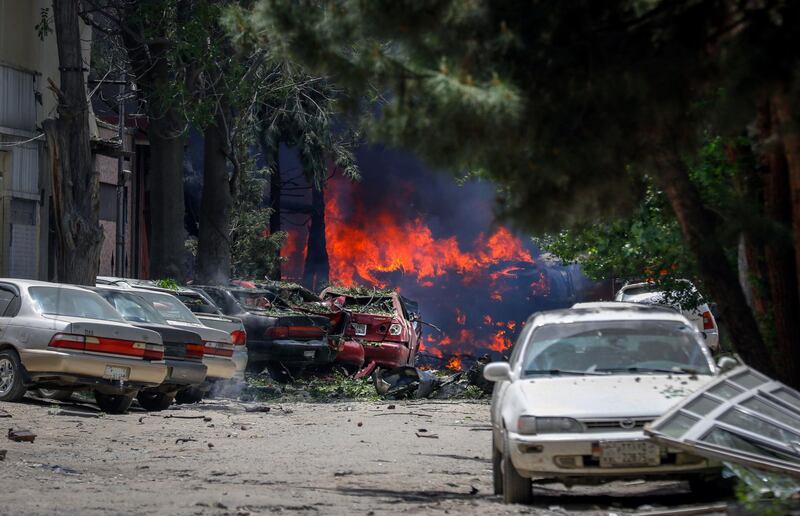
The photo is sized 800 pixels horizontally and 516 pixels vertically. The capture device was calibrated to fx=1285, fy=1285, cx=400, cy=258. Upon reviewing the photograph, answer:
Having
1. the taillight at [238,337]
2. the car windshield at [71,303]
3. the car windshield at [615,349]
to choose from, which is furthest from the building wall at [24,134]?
the car windshield at [615,349]

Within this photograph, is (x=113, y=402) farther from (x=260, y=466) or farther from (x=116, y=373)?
(x=260, y=466)

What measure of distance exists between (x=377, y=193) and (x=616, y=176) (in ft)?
131

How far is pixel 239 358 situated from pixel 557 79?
1354 cm

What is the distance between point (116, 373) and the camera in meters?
16.5

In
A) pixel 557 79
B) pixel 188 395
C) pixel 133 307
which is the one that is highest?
pixel 557 79

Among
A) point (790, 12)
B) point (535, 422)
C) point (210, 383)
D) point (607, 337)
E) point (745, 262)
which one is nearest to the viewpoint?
point (790, 12)

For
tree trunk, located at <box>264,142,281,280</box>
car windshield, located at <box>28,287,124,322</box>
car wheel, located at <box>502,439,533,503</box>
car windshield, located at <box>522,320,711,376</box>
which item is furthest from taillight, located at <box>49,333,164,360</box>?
tree trunk, located at <box>264,142,281,280</box>

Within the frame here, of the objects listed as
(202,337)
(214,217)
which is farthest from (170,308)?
(214,217)

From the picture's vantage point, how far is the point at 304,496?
9.79m

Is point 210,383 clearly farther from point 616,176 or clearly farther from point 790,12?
point 790,12

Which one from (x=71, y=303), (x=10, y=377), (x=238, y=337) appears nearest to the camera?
(x=10, y=377)

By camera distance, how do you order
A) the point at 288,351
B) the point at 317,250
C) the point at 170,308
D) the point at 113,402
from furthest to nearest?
the point at 317,250 < the point at 288,351 < the point at 170,308 < the point at 113,402

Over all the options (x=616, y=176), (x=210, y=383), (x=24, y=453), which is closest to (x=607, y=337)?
(x=616, y=176)

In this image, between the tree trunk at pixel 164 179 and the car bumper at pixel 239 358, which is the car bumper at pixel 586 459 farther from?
the tree trunk at pixel 164 179
